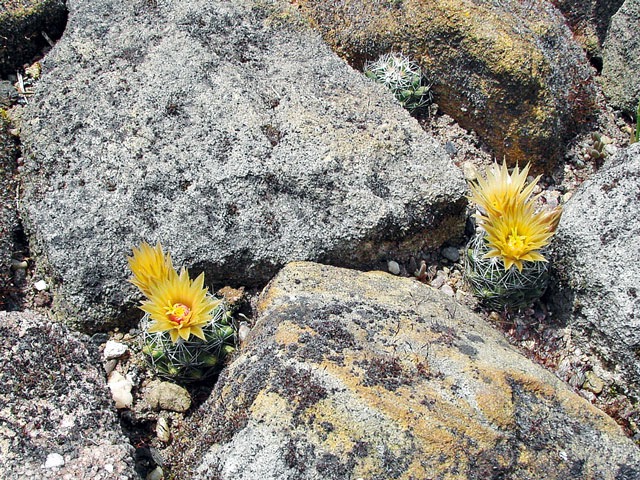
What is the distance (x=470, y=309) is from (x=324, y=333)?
1.33 m

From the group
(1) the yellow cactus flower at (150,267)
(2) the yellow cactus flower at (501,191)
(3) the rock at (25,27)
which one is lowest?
(1) the yellow cactus flower at (150,267)

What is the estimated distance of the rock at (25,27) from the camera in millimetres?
4594

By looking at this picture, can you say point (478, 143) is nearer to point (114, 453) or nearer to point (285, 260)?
point (285, 260)

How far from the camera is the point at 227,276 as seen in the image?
3.84 m

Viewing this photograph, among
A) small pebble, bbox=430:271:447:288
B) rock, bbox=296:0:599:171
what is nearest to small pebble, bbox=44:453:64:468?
small pebble, bbox=430:271:447:288

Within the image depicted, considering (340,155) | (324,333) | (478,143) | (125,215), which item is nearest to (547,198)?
(478,143)

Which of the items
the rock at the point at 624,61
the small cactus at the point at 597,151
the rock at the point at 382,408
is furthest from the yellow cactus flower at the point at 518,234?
the rock at the point at 624,61

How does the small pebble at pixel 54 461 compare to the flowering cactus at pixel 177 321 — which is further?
the flowering cactus at pixel 177 321

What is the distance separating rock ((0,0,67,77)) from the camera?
4594mm

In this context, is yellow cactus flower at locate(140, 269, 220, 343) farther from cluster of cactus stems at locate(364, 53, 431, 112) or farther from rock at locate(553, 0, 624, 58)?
rock at locate(553, 0, 624, 58)

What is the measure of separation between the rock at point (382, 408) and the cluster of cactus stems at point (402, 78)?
6.13ft

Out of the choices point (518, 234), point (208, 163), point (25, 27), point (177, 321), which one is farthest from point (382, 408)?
point (25, 27)

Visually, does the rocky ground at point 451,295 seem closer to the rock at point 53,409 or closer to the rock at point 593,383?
the rock at point 593,383

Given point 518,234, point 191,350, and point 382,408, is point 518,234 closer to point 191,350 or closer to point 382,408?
point 382,408
